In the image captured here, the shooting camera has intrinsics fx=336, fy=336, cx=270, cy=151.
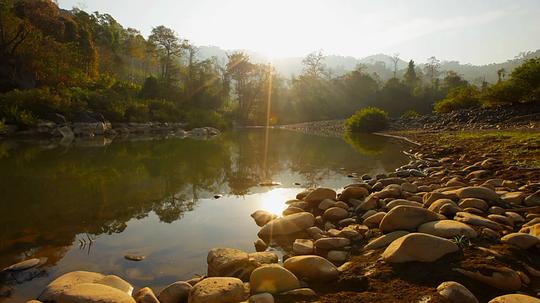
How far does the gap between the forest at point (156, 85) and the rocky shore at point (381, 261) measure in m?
17.2

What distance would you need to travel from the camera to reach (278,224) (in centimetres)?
460

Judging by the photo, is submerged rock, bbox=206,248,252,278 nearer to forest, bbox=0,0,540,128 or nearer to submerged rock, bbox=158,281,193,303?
submerged rock, bbox=158,281,193,303

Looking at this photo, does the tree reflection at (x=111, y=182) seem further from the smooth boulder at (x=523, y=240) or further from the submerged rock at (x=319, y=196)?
the smooth boulder at (x=523, y=240)

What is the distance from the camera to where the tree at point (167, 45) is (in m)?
40.7

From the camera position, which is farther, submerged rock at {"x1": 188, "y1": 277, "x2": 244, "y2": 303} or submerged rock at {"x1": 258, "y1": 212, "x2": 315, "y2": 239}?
submerged rock at {"x1": 258, "y1": 212, "x2": 315, "y2": 239}

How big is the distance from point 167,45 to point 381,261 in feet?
141

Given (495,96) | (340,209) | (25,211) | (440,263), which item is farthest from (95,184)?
(495,96)

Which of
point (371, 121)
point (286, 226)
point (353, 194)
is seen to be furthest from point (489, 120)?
point (286, 226)

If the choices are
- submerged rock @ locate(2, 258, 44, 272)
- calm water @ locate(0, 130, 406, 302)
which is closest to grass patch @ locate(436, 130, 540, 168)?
calm water @ locate(0, 130, 406, 302)

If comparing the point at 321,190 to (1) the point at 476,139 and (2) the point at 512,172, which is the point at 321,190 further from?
(1) the point at 476,139

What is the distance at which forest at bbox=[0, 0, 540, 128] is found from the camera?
802 inches

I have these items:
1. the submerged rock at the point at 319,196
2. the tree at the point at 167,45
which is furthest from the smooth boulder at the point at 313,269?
the tree at the point at 167,45

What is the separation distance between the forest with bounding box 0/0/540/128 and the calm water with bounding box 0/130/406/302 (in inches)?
443

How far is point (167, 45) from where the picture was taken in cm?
4144
